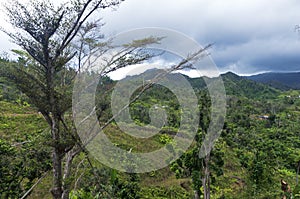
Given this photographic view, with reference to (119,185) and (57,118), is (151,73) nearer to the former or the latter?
(57,118)

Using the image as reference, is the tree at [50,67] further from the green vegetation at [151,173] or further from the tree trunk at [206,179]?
the tree trunk at [206,179]

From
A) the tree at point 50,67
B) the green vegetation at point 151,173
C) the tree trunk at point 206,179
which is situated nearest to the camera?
the tree at point 50,67

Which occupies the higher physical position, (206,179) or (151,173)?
(206,179)

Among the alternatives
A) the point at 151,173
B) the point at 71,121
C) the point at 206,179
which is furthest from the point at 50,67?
the point at 151,173

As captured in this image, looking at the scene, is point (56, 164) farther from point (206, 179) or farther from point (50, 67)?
point (206, 179)

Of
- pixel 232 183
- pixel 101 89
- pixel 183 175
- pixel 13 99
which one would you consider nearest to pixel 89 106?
pixel 101 89

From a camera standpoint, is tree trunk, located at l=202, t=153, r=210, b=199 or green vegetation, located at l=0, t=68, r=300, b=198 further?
tree trunk, located at l=202, t=153, r=210, b=199

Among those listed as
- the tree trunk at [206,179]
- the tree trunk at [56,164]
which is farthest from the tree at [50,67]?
the tree trunk at [206,179]

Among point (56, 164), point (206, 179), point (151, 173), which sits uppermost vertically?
point (56, 164)

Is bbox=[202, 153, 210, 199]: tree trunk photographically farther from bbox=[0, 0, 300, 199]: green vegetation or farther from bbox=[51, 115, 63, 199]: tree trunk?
bbox=[51, 115, 63, 199]: tree trunk

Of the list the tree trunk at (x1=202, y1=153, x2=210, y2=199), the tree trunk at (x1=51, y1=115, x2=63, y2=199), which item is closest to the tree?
the tree trunk at (x1=51, y1=115, x2=63, y2=199)

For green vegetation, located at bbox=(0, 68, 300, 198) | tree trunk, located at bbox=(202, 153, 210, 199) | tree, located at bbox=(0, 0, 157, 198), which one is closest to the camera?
tree, located at bbox=(0, 0, 157, 198)

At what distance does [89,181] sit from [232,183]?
8307 mm

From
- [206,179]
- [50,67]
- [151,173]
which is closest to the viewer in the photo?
[50,67]
